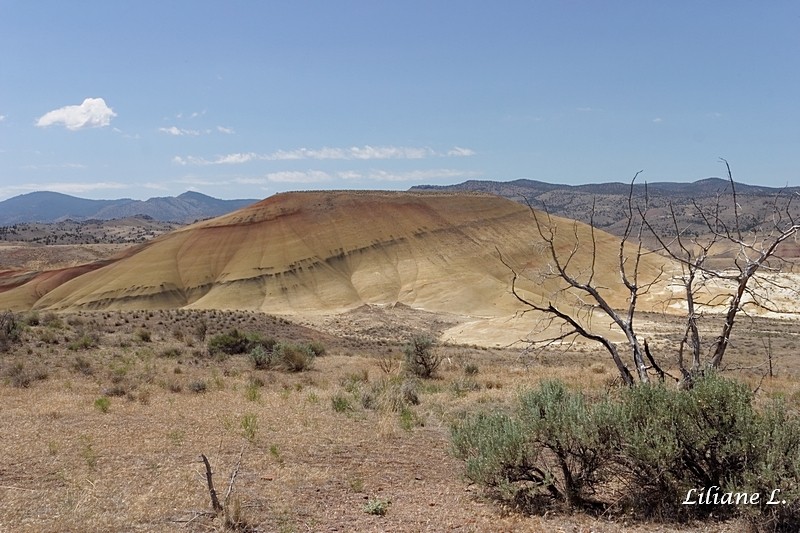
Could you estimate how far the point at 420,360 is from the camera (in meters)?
18.4

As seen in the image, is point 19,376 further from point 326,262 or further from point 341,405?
point 326,262

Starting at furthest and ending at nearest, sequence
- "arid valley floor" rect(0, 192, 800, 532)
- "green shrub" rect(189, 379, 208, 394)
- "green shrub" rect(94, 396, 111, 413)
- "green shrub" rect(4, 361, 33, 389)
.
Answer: "green shrub" rect(189, 379, 208, 394) → "green shrub" rect(4, 361, 33, 389) → "green shrub" rect(94, 396, 111, 413) → "arid valley floor" rect(0, 192, 800, 532)

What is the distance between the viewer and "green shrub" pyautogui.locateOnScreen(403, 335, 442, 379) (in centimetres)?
1811

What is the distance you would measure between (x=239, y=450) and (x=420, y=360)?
10.3 meters

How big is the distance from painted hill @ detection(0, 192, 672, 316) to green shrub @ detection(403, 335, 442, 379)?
36.7 metres

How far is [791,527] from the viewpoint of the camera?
4996 millimetres

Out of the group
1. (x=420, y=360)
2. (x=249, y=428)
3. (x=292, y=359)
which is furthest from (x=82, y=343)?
(x=249, y=428)

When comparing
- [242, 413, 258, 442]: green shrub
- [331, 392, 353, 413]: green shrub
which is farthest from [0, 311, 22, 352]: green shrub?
[242, 413, 258, 442]: green shrub

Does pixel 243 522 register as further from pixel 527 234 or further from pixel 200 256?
pixel 527 234

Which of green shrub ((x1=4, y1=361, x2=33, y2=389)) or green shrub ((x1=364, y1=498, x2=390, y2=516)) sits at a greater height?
green shrub ((x1=364, y1=498, x2=390, y2=516))

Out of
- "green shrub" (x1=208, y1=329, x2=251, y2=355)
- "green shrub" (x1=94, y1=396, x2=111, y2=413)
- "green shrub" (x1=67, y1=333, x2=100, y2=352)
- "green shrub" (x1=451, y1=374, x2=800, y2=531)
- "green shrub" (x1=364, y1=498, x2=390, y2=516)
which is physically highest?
"green shrub" (x1=451, y1=374, x2=800, y2=531)

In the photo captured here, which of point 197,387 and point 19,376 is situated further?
point 19,376

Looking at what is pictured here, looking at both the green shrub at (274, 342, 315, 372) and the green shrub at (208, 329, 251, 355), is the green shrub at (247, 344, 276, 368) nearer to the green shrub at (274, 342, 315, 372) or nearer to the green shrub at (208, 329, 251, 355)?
the green shrub at (274, 342, 315, 372)

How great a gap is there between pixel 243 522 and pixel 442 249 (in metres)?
65.0
